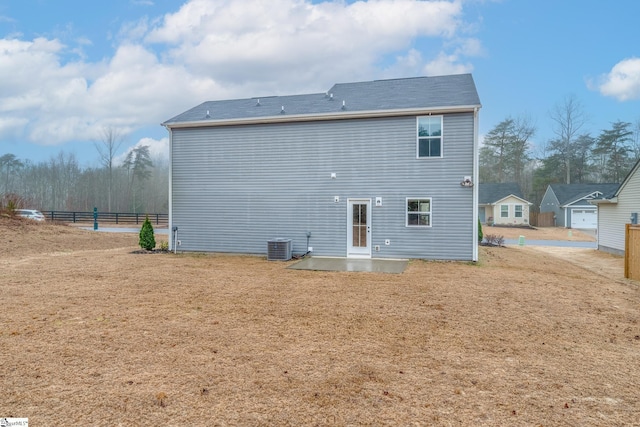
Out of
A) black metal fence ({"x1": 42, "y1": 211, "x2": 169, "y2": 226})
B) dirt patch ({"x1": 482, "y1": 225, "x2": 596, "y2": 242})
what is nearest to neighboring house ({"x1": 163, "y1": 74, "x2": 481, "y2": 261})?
dirt patch ({"x1": 482, "y1": 225, "x2": 596, "y2": 242})

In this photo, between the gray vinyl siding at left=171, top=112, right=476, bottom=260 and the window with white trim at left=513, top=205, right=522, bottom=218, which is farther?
the window with white trim at left=513, top=205, right=522, bottom=218

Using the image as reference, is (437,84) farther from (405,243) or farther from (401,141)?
(405,243)

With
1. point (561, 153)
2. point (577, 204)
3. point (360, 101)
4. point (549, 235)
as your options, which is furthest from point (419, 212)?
point (561, 153)

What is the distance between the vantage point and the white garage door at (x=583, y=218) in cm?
3136

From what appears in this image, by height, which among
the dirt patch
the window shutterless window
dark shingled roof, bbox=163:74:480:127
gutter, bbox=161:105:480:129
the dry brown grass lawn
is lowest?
the dirt patch

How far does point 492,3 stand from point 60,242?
773 inches

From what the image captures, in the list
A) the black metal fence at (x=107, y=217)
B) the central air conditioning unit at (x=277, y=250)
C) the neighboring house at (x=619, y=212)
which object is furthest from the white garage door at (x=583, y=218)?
the black metal fence at (x=107, y=217)

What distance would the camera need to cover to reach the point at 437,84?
12.8 metres

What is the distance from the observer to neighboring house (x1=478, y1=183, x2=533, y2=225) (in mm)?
34781

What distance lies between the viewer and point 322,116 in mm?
11852

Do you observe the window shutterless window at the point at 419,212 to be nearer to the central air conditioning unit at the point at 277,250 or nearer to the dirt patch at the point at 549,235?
the central air conditioning unit at the point at 277,250

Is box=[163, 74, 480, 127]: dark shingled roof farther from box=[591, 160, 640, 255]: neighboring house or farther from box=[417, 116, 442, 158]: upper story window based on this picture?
box=[591, 160, 640, 255]: neighboring house

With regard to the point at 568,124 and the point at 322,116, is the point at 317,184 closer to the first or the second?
the point at 322,116

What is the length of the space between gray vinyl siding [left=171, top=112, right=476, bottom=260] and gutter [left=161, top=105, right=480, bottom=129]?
0.17 m
